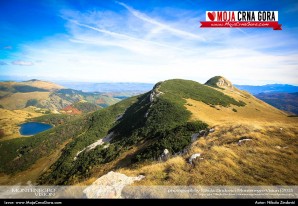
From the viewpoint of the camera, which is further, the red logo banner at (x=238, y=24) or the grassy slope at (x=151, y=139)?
the grassy slope at (x=151, y=139)

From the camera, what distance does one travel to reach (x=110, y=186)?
16.6m

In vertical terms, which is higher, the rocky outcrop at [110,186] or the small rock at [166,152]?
the rocky outcrop at [110,186]

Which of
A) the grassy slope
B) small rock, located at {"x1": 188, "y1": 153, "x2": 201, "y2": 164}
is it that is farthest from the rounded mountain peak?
small rock, located at {"x1": 188, "y1": 153, "x2": 201, "y2": 164}

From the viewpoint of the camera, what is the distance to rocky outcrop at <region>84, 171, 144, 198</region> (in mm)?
15367

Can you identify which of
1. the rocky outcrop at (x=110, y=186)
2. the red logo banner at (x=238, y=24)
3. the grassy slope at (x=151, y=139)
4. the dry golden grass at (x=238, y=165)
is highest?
the red logo banner at (x=238, y=24)

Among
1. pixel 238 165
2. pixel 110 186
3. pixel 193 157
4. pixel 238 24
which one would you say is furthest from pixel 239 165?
pixel 238 24

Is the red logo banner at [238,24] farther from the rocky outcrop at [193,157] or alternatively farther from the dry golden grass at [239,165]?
the rocky outcrop at [193,157]

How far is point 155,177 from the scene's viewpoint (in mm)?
17828

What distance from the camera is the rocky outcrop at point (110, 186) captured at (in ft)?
50.4

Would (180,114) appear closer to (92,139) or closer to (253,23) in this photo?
(253,23)

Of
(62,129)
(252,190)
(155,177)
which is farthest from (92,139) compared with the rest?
(252,190)
